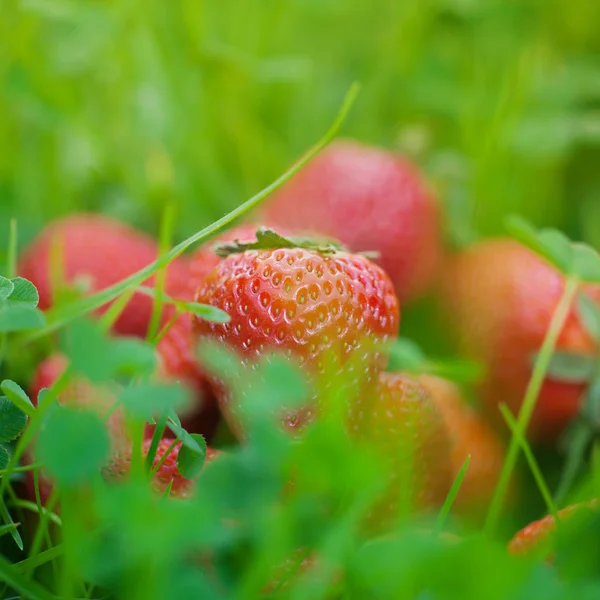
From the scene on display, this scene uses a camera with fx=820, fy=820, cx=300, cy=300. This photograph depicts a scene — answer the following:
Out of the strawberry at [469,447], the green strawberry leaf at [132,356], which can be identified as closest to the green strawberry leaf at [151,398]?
the green strawberry leaf at [132,356]

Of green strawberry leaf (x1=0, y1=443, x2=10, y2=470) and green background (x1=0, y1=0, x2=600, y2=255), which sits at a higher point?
green background (x1=0, y1=0, x2=600, y2=255)

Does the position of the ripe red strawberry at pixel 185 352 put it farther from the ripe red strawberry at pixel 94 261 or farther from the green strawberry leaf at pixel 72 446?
the green strawberry leaf at pixel 72 446

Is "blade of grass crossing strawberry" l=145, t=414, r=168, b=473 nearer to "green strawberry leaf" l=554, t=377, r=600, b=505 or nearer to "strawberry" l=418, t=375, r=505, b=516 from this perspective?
"strawberry" l=418, t=375, r=505, b=516

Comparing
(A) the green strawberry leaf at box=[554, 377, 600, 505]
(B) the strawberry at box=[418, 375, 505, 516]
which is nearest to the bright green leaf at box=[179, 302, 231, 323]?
(B) the strawberry at box=[418, 375, 505, 516]

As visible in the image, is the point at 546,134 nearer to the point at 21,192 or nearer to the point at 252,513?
the point at 21,192

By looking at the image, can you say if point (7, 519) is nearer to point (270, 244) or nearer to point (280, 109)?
point (270, 244)

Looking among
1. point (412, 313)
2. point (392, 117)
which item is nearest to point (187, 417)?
point (412, 313)
